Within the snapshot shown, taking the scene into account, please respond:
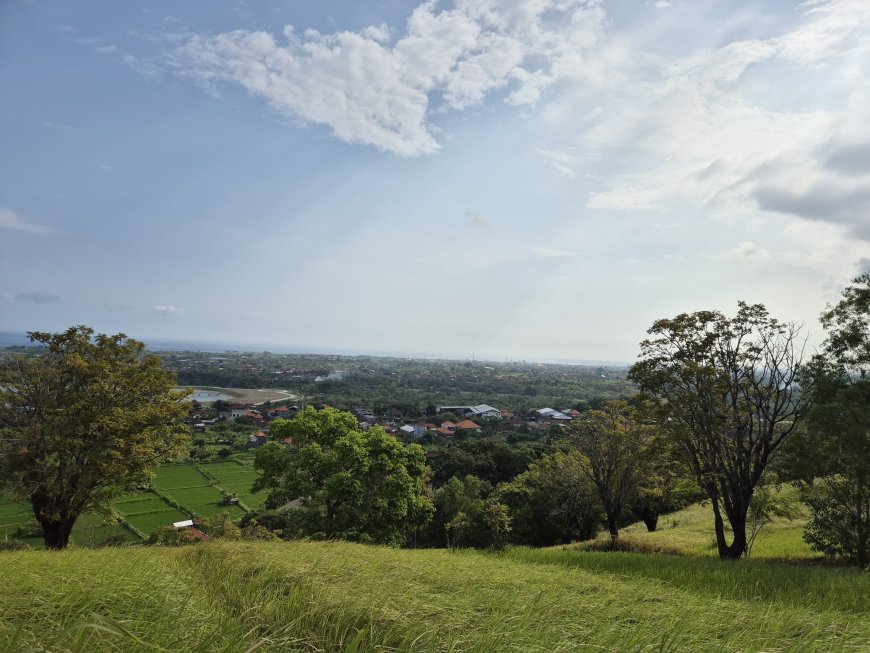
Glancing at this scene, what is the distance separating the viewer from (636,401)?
14.7 meters

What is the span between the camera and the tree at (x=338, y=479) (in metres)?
Answer: 15.9

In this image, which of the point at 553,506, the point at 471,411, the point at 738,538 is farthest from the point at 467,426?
the point at 738,538

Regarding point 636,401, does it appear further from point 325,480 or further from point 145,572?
point 145,572

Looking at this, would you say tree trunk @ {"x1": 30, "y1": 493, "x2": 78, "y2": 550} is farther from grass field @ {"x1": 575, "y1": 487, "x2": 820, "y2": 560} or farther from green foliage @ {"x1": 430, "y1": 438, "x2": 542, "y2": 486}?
green foliage @ {"x1": 430, "y1": 438, "x2": 542, "y2": 486}

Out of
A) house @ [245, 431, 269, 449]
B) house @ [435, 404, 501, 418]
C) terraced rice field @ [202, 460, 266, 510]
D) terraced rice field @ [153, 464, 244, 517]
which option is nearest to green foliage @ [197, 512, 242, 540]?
terraced rice field @ [153, 464, 244, 517]

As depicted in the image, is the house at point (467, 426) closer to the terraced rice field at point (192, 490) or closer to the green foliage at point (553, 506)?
the terraced rice field at point (192, 490)

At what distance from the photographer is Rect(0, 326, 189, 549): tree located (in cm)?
1290

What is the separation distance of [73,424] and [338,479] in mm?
8048

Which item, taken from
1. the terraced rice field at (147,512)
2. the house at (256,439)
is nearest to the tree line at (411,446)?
the terraced rice field at (147,512)

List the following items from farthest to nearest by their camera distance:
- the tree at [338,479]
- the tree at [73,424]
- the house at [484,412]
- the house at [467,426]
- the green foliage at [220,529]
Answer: the house at [484,412]
the house at [467,426]
the tree at [338,479]
the tree at [73,424]
the green foliage at [220,529]

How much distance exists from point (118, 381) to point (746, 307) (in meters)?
19.1

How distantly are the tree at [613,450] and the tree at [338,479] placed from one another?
7760 mm

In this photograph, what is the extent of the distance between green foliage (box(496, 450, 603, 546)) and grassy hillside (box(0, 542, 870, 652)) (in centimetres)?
1871

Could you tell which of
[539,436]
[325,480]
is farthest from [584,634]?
[539,436]
